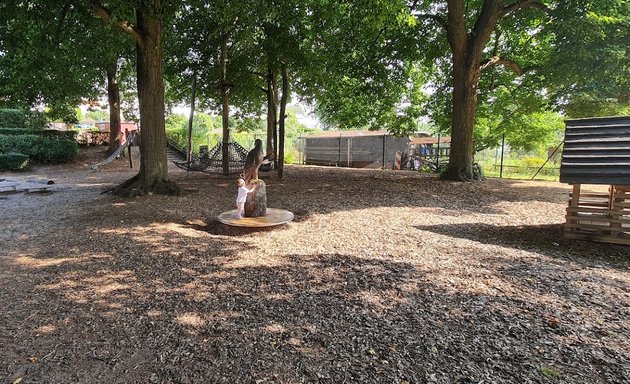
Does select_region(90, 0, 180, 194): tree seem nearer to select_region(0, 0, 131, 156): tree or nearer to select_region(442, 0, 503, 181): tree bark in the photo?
select_region(0, 0, 131, 156): tree

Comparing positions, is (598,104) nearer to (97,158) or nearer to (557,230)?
(557,230)

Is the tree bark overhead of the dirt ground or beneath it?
overhead

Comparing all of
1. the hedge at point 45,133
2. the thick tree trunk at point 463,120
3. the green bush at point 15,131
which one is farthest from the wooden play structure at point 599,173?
the green bush at point 15,131

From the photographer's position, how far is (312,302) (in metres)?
3.33

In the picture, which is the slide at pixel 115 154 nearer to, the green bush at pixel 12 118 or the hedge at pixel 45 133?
the hedge at pixel 45 133

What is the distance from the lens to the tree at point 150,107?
336 inches

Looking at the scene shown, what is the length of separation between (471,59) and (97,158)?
18.3 m

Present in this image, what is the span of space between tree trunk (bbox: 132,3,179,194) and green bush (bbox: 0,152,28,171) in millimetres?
10613

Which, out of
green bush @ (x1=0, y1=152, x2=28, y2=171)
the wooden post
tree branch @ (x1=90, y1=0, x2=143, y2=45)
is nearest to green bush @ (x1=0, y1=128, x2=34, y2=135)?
green bush @ (x1=0, y1=152, x2=28, y2=171)

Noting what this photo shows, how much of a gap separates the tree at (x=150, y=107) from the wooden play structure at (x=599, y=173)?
761 centimetres

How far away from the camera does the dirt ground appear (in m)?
2.41

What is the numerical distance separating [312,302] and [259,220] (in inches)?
117

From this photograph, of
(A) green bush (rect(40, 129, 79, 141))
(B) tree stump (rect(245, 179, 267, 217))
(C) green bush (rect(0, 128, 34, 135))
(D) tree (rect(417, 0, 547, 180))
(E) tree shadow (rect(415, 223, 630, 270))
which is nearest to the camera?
(E) tree shadow (rect(415, 223, 630, 270))

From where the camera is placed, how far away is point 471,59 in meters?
10.9
